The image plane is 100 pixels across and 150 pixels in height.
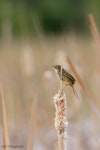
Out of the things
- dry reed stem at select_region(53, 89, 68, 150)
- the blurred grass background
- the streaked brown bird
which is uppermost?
the blurred grass background

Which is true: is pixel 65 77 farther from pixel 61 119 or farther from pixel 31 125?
pixel 31 125

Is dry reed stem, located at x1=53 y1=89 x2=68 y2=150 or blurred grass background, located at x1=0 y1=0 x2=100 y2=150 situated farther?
blurred grass background, located at x1=0 y1=0 x2=100 y2=150

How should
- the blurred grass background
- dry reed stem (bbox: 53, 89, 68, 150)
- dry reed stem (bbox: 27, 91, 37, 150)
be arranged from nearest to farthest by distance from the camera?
dry reed stem (bbox: 53, 89, 68, 150)
dry reed stem (bbox: 27, 91, 37, 150)
the blurred grass background

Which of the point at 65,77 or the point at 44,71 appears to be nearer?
the point at 65,77

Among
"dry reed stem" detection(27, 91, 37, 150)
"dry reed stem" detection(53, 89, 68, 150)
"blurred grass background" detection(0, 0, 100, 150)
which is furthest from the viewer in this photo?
"blurred grass background" detection(0, 0, 100, 150)

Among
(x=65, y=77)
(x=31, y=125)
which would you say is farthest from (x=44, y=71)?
(x=65, y=77)

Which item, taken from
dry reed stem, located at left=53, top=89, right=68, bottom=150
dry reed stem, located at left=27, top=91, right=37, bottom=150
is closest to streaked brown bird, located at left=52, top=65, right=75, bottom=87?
dry reed stem, located at left=53, top=89, right=68, bottom=150

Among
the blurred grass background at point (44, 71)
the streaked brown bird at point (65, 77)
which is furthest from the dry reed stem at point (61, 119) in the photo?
the blurred grass background at point (44, 71)

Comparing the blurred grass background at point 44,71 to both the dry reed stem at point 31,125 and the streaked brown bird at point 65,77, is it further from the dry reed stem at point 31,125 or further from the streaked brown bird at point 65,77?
the streaked brown bird at point 65,77

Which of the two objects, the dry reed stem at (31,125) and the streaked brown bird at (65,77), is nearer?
the streaked brown bird at (65,77)

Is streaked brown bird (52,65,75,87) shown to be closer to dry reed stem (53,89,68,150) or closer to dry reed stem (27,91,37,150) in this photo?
dry reed stem (53,89,68,150)
